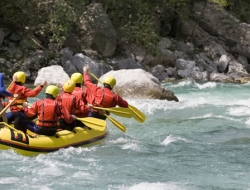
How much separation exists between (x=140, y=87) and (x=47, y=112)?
23.3 feet

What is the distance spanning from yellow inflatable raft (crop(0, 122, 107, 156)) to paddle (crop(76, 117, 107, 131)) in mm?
360

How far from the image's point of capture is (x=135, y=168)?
740 centimetres

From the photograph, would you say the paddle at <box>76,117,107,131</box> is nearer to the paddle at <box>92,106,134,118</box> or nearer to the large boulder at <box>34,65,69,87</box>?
the paddle at <box>92,106,134,118</box>

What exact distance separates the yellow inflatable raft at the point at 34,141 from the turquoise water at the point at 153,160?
0.11m

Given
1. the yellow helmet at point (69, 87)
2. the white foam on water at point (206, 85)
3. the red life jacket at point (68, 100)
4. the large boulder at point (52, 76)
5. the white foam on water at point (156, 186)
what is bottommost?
the white foam on water at point (206, 85)

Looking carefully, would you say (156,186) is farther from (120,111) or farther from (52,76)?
(52,76)

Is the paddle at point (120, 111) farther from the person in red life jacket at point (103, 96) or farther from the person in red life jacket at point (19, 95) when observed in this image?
the person in red life jacket at point (19, 95)

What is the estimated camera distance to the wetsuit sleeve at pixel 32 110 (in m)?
7.86

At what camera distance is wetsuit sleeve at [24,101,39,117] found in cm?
786

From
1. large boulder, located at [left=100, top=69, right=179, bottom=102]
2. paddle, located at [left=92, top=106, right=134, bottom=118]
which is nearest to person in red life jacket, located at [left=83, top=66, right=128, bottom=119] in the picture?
paddle, located at [left=92, top=106, right=134, bottom=118]

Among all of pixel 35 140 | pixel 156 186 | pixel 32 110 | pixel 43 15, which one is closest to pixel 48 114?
pixel 32 110

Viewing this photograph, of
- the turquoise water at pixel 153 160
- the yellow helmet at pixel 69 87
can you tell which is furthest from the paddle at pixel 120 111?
the yellow helmet at pixel 69 87

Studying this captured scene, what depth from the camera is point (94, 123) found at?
9016mm

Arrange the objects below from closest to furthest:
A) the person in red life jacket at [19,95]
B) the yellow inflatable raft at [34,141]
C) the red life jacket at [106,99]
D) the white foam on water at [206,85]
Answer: the yellow inflatable raft at [34,141]
the person in red life jacket at [19,95]
the red life jacket at [106,99]
the white foam on water at [206,85]
